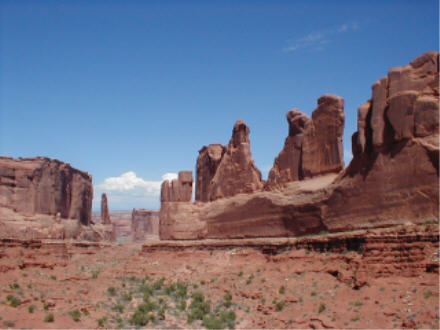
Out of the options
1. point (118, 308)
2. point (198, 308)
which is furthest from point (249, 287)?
point (118, 308)

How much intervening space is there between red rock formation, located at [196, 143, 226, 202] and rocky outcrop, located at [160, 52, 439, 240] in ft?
26.8

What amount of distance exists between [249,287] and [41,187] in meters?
37.5

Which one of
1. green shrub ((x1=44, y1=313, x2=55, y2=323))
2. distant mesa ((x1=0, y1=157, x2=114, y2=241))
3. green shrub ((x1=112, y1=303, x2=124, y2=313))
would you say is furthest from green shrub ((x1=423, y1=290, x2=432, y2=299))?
distant mesa ((x1=0, y1=157, x2=114, y2=241))

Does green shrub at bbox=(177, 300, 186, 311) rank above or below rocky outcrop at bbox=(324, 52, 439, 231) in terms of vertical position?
below

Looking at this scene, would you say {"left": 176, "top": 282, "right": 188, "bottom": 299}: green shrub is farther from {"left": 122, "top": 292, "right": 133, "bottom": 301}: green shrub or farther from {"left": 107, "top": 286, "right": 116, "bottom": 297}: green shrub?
{"left": 107, "top": 286, "right": 116, "bottom": 297}: green shrub

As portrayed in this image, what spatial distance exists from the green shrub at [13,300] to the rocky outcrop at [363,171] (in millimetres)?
14335

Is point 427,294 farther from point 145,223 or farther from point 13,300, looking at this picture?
point 145,223

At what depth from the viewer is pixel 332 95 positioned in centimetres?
3159

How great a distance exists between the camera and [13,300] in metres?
22.7

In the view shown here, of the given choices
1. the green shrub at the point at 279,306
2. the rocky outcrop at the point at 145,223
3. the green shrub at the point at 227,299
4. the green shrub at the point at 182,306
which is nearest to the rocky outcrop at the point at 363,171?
the green shrub at the point at 279,306

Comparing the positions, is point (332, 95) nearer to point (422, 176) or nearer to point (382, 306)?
point (422, 176)

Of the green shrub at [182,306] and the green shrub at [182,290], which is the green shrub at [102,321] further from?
the green shrub at [182,290]

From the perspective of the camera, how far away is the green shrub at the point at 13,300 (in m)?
22.6

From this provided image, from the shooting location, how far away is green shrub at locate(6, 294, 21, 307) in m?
22.6
